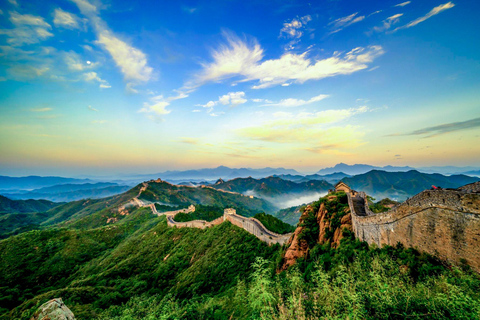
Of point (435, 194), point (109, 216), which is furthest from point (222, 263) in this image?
point (109, 216)

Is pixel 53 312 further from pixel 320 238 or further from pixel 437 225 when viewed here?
pixel 437 225

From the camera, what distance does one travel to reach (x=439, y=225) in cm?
996

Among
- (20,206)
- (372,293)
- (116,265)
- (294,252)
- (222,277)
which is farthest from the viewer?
Answer: (20,206)

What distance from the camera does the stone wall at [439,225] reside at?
28.5 ft

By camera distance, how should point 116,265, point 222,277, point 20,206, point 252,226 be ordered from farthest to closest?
1. point 20,206
2. point 116,265
3. point 252,226
4. point 222,277

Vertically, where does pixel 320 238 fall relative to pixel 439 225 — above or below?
below

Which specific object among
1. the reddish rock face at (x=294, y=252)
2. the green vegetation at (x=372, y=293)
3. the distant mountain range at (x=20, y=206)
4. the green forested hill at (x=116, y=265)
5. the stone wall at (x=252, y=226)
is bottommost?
the distant mountain range at (x=20, y=206)

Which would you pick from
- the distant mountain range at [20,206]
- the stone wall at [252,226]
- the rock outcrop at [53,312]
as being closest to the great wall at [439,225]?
the stone wall at [252,226]

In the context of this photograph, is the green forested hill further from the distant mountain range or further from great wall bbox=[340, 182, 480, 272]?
the distant mountain range

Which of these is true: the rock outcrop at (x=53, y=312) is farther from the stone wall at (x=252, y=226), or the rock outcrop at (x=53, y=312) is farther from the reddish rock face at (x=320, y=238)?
the stone wall at (x=252, y=226)

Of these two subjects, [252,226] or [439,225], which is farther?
[252,226]

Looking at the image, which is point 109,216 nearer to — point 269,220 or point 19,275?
point 19,275

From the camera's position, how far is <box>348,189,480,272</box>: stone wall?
8695 millimetres

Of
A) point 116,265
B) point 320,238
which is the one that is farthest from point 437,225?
point 116,265
